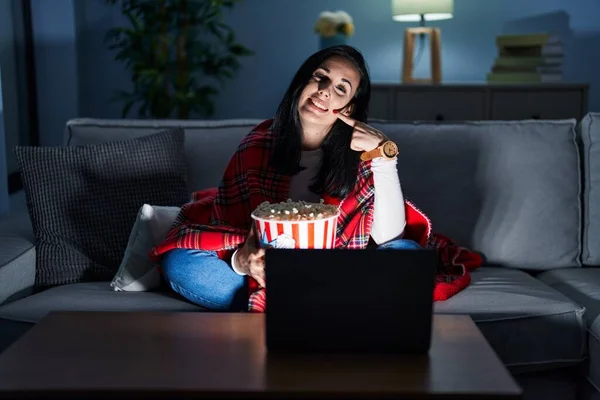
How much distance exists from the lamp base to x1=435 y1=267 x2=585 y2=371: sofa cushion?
7.70ft

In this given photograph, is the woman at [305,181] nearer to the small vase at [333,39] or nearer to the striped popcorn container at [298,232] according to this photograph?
the striped popcorn container at [298,232]

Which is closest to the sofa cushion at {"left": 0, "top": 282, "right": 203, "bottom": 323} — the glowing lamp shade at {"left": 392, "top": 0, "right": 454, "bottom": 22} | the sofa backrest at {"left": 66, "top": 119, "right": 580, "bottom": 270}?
the sofa backrest at {"left": 66, "top": 119, "right": 580, "bottom": 270}

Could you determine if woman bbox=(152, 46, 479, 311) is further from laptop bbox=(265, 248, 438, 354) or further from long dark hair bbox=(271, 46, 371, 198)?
laptop bbox=(265, 248, 438, 354)

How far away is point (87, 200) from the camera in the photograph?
2.15m

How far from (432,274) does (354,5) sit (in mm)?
3387

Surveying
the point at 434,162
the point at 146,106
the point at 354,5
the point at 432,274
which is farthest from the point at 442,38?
the point at 432,274

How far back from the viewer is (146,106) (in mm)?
4211

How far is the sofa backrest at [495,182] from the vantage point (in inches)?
89.7

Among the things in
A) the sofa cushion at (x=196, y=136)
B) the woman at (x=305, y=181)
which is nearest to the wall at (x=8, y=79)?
the sofa cushion at (x=196, y=136)

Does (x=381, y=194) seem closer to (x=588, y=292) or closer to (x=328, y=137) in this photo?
(x=328, y=137)

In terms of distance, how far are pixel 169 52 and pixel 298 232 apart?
3.16 m

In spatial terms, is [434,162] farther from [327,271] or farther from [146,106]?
[146,106]

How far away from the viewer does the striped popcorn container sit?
1.37m

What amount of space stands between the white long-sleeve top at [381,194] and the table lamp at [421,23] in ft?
7.39
